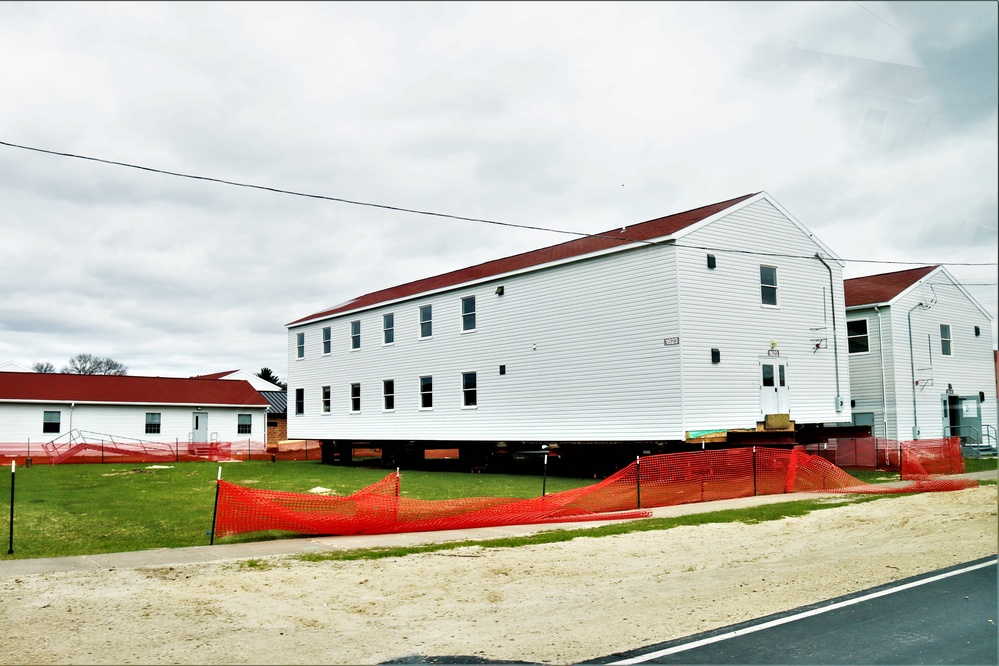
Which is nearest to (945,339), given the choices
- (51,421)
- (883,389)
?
(883,389)

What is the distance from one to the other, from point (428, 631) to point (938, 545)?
338 inches

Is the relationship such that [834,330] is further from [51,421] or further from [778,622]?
[51,421]

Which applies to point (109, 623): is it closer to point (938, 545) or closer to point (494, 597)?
point (494, 597)

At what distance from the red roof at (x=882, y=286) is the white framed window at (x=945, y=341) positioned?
2.57 metres

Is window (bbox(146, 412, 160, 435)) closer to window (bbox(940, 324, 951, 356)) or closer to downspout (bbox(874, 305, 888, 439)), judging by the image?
downspout (bbox(874, 305, 888, 439))

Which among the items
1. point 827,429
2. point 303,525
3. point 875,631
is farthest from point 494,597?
point 827,429

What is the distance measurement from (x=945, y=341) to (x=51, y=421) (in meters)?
45.0

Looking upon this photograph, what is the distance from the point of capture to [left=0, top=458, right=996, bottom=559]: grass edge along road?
13.5 m

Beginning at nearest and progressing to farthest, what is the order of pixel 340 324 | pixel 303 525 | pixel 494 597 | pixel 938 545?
pixel 494 597
pixel 938 545
pixel 303 525
pixel 340 324

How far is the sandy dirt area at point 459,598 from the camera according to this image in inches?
282

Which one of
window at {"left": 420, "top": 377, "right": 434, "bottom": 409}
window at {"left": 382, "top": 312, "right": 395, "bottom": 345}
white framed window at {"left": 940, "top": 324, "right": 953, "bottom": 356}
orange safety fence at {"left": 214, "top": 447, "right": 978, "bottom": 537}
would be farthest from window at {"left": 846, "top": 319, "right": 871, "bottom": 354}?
window at {"left": 382, "top": 312, "right": 395, "bottom": 345}

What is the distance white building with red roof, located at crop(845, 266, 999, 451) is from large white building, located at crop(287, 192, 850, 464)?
6.51 meters

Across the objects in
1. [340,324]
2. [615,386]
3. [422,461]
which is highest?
[340,324]

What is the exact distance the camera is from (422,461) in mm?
36500
